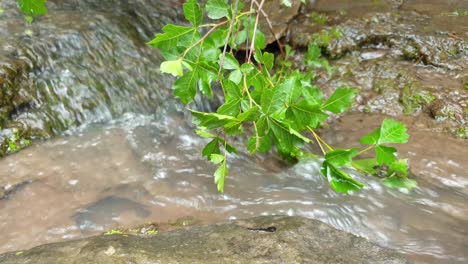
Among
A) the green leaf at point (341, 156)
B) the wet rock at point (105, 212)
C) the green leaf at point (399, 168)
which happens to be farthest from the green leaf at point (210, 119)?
the green leaf at point (399, 168)

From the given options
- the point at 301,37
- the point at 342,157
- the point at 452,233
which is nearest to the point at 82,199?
the point at 342,157

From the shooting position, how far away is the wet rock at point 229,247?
1.59m

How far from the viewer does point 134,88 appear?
15.7ft

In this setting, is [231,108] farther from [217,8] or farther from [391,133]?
[391,133]

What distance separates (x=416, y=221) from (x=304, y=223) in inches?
57.5

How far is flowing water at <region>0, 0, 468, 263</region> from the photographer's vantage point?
294cm

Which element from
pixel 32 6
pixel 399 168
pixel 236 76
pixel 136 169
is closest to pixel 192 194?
pixel 136 169

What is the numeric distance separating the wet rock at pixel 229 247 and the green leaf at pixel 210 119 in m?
0.60

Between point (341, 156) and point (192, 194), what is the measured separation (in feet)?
7.00

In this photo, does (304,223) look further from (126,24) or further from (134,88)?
(126,24)

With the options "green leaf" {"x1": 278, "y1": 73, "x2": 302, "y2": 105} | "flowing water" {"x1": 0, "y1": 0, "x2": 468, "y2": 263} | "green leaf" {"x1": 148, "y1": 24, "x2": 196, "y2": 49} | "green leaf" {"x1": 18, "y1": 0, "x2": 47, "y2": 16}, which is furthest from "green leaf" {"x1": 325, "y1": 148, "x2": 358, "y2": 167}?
"flowing water" {"x1": 0, "y1": 0, "x2": 468, "y2": 263}

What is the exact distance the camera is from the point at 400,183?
3482mm

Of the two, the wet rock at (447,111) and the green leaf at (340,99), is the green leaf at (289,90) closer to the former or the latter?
the green leaf at (340,99)

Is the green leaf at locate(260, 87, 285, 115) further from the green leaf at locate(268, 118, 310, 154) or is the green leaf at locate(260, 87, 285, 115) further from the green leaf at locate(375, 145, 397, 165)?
the green leaf at locate(375, 145, 397, 165)
